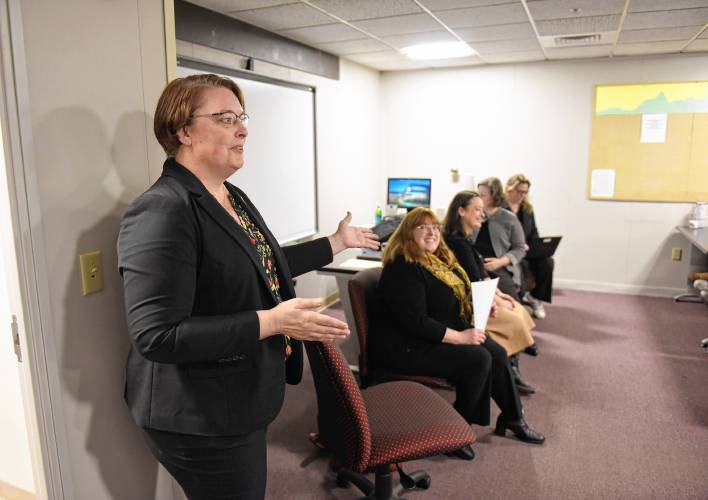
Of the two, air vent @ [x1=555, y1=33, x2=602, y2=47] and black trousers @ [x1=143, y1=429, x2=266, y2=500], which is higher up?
air vent @ [x1=555, y1=33, x2=602, y2=47]

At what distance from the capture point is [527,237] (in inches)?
176

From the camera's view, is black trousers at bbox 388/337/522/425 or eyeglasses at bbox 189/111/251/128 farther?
black trousers at bbox 388/337/522/425

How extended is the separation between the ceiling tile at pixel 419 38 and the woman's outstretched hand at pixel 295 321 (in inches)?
131

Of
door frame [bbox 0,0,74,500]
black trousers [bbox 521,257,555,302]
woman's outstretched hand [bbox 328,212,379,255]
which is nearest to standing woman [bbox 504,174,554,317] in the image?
black trousers [bbox 521,257,555,302]

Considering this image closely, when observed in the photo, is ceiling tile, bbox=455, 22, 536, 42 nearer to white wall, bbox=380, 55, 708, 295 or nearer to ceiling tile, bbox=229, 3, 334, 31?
ceiling tile, bbox=229, 3, 334, 31

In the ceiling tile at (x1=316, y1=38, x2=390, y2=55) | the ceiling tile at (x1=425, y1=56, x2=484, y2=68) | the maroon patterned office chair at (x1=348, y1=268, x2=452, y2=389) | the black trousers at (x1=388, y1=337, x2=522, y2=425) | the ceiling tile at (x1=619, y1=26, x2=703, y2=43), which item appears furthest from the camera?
the ceiling tile at (x1=425, y1=56, x2=484, y2=68)

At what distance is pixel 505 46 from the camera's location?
14.9 ft

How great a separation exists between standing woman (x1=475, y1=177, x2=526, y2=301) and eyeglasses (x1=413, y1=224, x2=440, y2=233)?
1.04 m

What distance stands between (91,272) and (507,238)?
116 inches

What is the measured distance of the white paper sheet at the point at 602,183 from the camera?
5.33 meters

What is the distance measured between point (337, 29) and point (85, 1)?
2.64 m

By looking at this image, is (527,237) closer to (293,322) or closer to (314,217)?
(314,217)

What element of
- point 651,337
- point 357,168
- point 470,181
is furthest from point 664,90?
point 357,168

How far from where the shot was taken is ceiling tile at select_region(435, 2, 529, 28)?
3297mm
